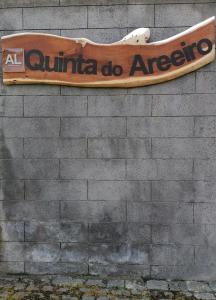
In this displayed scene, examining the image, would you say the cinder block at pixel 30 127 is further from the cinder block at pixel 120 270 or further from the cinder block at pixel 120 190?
the cinder block at pixel 120 270

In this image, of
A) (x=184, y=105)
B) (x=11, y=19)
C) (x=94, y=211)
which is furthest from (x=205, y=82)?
(x=11, y=19)

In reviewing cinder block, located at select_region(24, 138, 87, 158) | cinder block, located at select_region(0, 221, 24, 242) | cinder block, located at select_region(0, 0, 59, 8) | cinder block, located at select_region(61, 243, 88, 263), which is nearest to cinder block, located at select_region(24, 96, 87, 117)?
cinder block, located at select_region(24, 138, 87, 158)

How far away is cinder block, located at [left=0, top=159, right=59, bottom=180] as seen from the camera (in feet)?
13.9

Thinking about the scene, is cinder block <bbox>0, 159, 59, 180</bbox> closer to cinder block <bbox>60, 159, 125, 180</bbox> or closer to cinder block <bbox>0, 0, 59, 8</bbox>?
cinder block <bbox>60, 159, 125, 180</bbox>

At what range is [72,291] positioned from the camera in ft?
13.0

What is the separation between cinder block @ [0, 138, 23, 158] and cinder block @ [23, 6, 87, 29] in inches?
53.1

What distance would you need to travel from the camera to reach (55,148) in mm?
4199

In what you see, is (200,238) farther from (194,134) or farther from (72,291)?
(72,291)

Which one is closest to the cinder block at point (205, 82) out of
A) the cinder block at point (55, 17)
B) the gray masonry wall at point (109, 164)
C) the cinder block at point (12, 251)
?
the gray masonry wall at point (109, 164)

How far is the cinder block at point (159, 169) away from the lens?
13.5ft

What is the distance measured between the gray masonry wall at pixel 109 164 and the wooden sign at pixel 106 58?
12cm

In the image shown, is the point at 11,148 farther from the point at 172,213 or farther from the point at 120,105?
the point at 172,213

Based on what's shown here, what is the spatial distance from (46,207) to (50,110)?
1169 mm

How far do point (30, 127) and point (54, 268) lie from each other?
1737 mm
